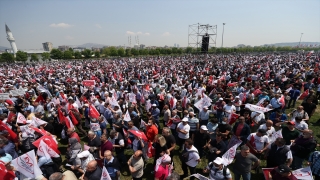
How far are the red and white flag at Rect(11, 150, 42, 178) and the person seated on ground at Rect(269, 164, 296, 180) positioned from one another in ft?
16.5

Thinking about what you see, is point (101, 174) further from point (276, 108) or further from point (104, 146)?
point (276, 108)

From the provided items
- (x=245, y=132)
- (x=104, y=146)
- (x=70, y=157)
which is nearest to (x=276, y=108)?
(x=245, y=132)

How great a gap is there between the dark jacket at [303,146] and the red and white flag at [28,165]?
20.9ft

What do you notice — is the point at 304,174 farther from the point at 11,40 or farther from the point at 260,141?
the point at 11,40

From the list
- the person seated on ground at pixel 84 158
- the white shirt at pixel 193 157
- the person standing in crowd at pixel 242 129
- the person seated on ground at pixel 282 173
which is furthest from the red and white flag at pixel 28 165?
the person standing in crowd at pixel 242 129

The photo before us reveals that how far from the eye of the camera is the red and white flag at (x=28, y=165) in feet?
13.2

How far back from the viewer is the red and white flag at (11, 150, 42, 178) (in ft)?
13.2

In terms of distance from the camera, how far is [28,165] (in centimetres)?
404

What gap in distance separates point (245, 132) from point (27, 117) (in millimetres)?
8064

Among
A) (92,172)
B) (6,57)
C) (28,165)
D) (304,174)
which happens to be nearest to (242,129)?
(304,174)

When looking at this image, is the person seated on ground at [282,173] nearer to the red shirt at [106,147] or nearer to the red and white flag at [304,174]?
the red and white flag at [304,174]

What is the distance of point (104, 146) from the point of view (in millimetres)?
4867

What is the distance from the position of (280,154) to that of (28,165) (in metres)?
5.97

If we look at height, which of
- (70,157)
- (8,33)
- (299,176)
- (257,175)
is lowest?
(257,175)
